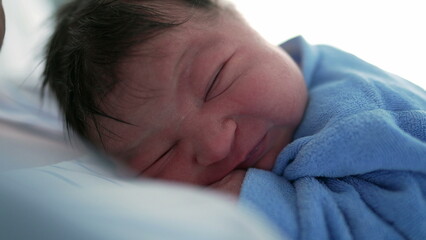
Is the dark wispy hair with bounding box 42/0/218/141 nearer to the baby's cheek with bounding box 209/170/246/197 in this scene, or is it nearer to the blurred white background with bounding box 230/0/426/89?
the baby's cheek with bounding box 209/170/246/197

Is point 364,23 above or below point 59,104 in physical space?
above

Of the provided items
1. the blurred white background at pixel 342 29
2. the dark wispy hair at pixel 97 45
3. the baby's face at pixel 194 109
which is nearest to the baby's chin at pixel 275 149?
the baby's face at pixel 194 109

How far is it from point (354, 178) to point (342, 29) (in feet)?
2.19

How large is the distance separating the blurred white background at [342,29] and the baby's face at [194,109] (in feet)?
1.29

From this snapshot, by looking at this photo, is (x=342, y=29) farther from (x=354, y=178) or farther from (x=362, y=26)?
(x=354, y=178)

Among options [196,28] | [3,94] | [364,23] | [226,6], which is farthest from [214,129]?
[364,23]

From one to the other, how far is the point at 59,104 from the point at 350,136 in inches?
22.7

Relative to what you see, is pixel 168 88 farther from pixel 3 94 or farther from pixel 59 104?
pixel 3 94

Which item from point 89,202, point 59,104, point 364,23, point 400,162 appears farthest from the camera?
point 364,23

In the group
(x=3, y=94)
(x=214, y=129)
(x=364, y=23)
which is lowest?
(x=3, y=94)

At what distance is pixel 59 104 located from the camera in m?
0.78

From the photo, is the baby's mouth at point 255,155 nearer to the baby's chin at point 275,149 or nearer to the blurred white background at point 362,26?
the baby's chin at point 275,149

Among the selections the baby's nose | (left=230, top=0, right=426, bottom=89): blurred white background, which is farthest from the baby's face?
(left=230, top=0, right=426, bottom=89): blurred white background

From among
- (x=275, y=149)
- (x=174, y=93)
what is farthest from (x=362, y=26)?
(x=174, y=93)
